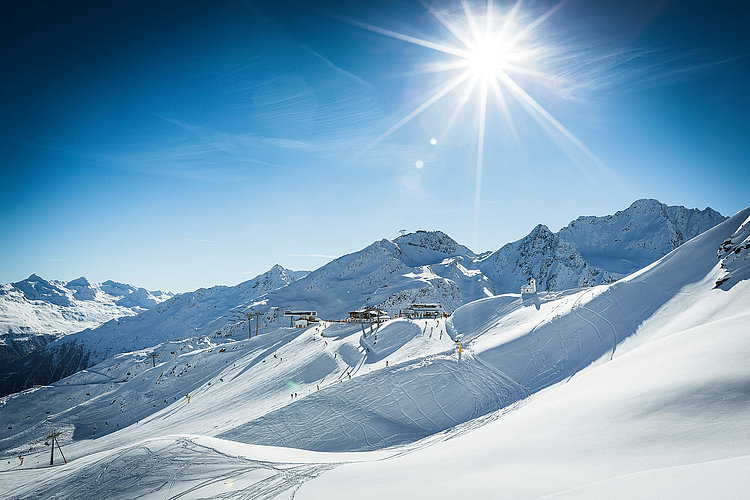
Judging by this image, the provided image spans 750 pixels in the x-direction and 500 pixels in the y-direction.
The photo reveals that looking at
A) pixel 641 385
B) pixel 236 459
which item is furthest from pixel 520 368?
pixel 236 459

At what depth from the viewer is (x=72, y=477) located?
1778 centimetres

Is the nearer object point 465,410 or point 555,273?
point 465,410

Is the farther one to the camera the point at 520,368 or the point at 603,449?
the point at 520,368

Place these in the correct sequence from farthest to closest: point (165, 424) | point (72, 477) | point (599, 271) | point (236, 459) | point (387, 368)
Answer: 1. point (599, 271)
2. point (165, 424)
3. point (387, 368)
4. point (72, 477)
5. point (236, 459)

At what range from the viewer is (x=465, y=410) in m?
22.9

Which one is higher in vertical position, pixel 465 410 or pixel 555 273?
pixel 555 273

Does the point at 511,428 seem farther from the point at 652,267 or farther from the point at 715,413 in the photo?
the point at 652,267

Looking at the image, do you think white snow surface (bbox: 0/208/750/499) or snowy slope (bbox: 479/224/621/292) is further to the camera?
snowy slope (bbox: 479/224/621/292)

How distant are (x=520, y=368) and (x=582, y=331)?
6.15 m

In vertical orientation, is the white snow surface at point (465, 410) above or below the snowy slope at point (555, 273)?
below

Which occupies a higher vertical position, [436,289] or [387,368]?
[436,289]

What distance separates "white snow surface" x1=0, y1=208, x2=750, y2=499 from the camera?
6688 millimetres

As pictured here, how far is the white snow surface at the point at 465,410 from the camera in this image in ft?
21.9

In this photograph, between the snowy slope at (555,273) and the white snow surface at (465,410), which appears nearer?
the white snow surface at (465,410)
